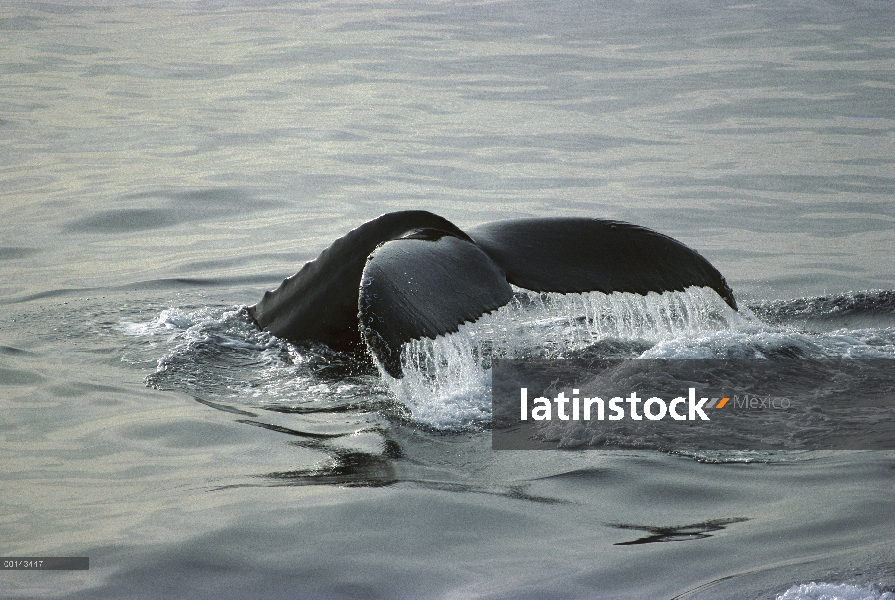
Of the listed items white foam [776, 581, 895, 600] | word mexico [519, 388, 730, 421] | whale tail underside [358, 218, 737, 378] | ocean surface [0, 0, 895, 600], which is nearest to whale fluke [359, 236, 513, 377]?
whale tail underside [358, 218, 737, 378]

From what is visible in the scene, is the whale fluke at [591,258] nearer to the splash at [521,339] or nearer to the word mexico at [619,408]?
the splash at [521,339]

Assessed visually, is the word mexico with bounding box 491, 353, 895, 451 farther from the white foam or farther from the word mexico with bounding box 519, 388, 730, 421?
the white foam

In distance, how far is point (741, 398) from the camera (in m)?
4.57

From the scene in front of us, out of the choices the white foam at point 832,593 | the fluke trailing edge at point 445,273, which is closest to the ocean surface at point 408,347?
the white foam at point 832,593

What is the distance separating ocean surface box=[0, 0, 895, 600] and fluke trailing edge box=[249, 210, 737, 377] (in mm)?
151

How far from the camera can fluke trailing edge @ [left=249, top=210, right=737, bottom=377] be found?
3.64m

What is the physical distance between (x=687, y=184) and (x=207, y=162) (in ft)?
18.2

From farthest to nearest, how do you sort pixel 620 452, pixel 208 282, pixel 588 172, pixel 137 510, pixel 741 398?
1. pixel 588 172
2. pixel 208 282
3. pixel 741 398
4. pixel 620 452
5. pixel 137 510

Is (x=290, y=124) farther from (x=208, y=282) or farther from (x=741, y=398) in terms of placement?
(x=741, y=398)

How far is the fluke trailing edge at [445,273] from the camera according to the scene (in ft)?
12.0

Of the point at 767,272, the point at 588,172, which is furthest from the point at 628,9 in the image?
the point at 767,272

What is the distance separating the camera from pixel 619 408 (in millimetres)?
4516

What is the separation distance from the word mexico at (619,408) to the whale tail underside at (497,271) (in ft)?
1.50

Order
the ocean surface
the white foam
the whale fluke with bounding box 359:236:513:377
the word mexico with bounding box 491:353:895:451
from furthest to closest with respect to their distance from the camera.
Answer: the word mexico with bounding box 491:353:895:451
the whale fluke with bounding box 359:236:513:377
the ocean surface
the white foam
